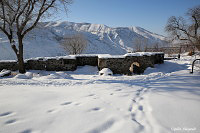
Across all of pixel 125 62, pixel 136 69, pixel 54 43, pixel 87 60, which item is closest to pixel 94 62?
pixel 87 60

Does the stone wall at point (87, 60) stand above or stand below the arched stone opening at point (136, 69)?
above

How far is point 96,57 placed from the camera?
1205 centimetres

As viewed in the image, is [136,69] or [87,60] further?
[87,60]

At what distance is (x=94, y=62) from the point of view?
1211 centimetres

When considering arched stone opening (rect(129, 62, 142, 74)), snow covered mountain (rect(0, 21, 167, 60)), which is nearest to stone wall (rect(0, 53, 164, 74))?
arched stone opening (rect(129, 62, 142, 74))

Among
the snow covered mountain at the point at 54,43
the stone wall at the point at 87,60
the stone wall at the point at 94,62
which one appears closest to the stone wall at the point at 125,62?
the stone wall at the point at 94,62

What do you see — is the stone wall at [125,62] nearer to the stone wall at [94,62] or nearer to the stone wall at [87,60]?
the stone wall at [94,62]

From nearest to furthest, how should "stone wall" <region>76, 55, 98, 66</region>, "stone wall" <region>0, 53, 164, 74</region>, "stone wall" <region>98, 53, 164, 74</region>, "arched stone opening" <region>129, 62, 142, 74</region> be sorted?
"stone wall" <region>98, 53, 164, 74</region> < "stone wall" <region>0, 53, 164, 74</region> < "arched stone opening" <region>129, 62, 142, 74</region> < "stone wall" <region>76, 55, 98, 66</region>

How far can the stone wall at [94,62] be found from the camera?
32.8 feet

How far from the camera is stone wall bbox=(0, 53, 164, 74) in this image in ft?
32.8

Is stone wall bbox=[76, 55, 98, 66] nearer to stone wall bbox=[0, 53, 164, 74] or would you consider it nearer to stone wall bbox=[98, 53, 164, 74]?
stone wall bbox=[0, 53, 164, 74]

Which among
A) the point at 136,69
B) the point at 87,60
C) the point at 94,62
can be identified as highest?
the point at 87,60

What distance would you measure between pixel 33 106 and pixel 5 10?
34.3 feet

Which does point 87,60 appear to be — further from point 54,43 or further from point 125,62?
point 54,43
